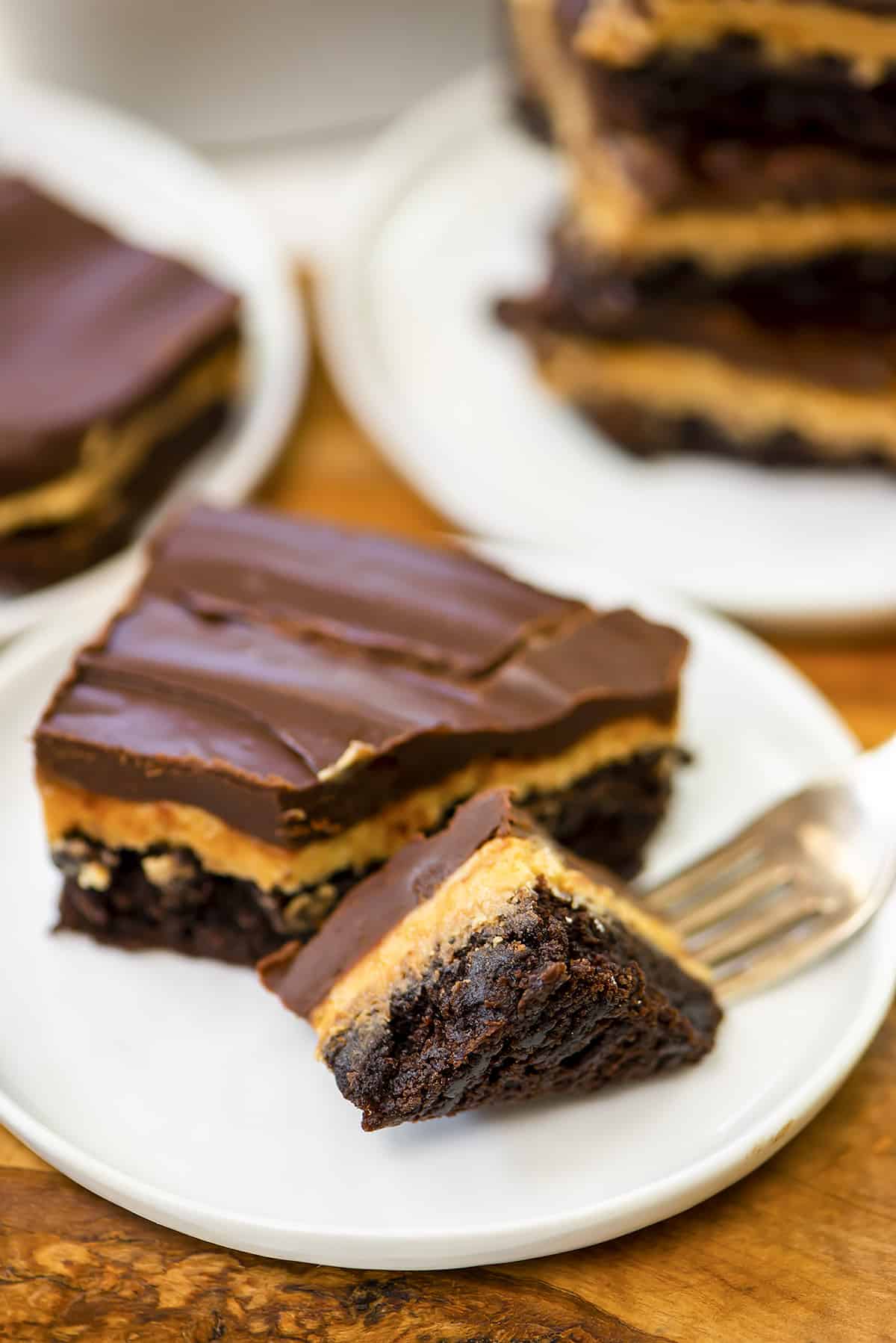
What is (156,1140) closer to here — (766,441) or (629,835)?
(629,835)

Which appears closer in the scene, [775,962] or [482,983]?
[482,983]

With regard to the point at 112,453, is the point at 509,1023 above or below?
below

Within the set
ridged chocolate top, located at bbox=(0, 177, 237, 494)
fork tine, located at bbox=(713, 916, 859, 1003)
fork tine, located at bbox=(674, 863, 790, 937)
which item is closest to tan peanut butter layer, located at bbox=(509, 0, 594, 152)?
ridged chocolate top, located at bbox=(0, 177, 237, 494)

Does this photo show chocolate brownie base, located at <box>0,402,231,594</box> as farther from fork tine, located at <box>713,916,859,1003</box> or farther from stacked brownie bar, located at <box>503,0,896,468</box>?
fork tine, located at <box>713,916,859,1003</box>

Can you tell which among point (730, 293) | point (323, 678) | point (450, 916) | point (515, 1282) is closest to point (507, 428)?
point (730, 293)

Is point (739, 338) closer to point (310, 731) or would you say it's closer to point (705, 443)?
point (705, 443)

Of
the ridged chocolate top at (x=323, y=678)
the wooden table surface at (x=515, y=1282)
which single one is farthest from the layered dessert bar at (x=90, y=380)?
the wooden table surface at (x=515, y=1282)
